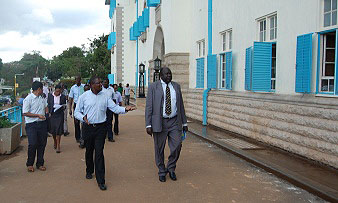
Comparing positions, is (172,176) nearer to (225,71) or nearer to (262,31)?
(262,31)

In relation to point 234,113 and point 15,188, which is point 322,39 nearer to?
point 234,113

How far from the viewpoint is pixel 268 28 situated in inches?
393

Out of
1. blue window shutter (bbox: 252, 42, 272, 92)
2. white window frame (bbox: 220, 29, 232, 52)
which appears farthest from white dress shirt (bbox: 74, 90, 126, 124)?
white window frame (bbox: 220, 29, 232, 52)

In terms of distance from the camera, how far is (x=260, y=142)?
33.4ft

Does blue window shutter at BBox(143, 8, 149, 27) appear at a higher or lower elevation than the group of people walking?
higher

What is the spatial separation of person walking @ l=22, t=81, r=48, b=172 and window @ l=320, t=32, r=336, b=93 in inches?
217

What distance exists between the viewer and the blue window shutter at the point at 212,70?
13844 millimetres

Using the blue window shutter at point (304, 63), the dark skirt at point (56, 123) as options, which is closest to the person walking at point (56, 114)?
the dark skirt at point (56, 123)

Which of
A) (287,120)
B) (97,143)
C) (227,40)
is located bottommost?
(97,143)

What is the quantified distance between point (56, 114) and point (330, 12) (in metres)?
6.62

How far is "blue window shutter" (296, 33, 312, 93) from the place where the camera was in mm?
7785

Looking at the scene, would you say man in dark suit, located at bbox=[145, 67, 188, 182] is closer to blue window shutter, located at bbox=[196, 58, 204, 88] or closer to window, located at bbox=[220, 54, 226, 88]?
window, located at bbox=[220, 54, 226, 88]

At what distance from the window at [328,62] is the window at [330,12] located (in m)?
0.24

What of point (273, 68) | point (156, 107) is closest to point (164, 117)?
point (156, 107)
